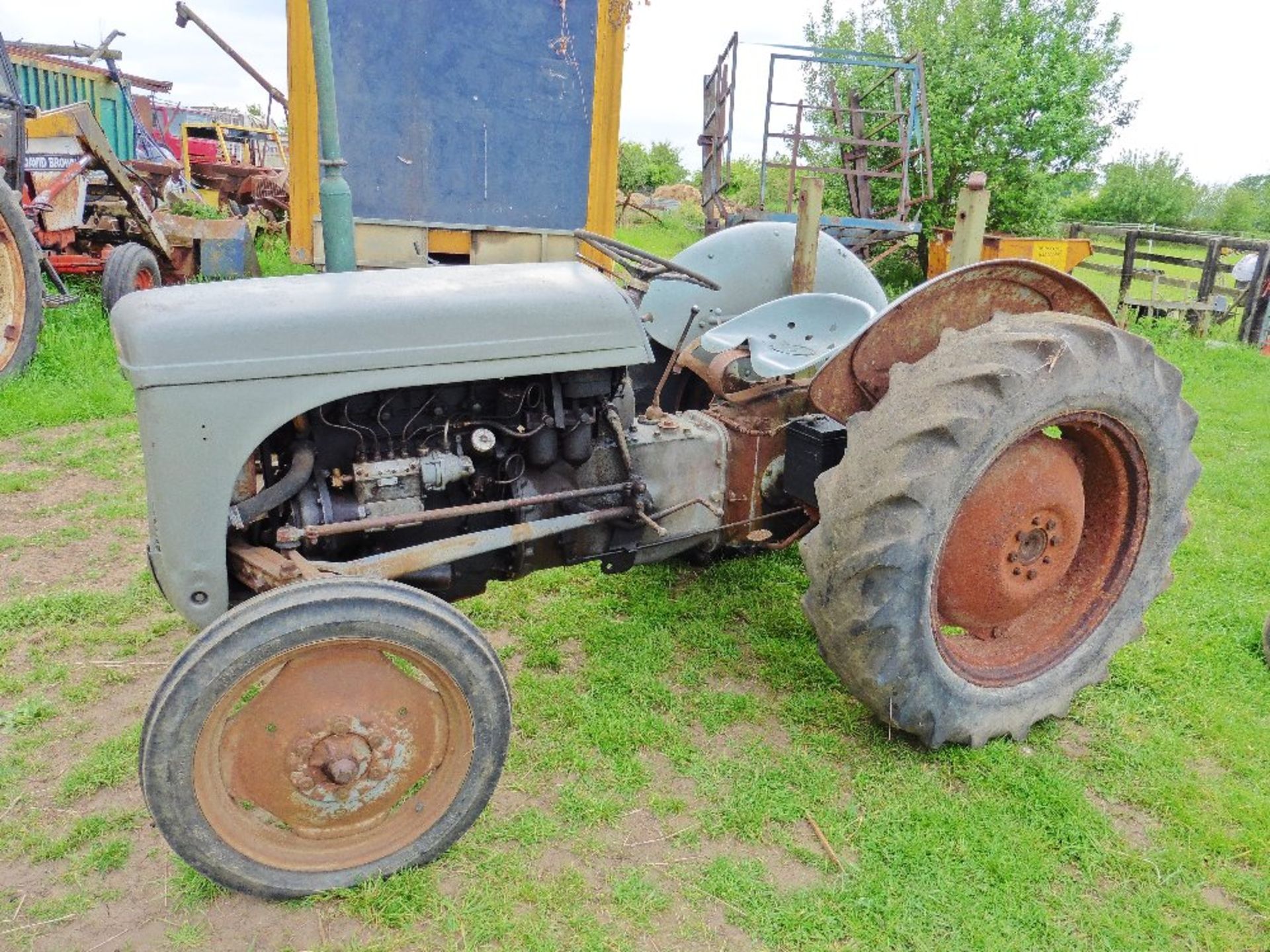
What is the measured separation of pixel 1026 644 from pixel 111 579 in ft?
10.6

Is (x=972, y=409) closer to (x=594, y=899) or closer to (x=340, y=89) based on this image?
(x=594, y=899)

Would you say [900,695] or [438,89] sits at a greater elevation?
[438,89]

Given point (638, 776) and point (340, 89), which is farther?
point (340, 89)

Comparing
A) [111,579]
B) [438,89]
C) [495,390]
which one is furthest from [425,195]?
[495,390]

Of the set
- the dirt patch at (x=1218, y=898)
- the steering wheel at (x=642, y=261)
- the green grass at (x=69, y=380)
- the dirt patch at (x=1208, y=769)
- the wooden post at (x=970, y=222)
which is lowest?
the dirt patch at (x=1218, y=898)

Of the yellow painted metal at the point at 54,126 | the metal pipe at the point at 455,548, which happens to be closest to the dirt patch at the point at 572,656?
the metal pipe at the point at 455,548

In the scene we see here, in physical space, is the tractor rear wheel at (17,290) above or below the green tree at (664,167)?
below

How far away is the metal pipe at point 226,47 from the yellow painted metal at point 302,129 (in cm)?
20

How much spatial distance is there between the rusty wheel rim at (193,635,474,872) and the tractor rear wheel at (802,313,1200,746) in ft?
3.22

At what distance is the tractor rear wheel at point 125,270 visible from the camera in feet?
21.3

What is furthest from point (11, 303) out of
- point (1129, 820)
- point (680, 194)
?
point (680, 194)

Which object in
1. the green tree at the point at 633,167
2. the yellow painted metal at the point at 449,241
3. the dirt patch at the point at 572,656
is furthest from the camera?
the green tree at the point at 633,167

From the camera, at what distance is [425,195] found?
6273 millimetres

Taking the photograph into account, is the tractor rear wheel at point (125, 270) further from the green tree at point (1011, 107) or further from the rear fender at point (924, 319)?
the green tree at point (1011, 107)
